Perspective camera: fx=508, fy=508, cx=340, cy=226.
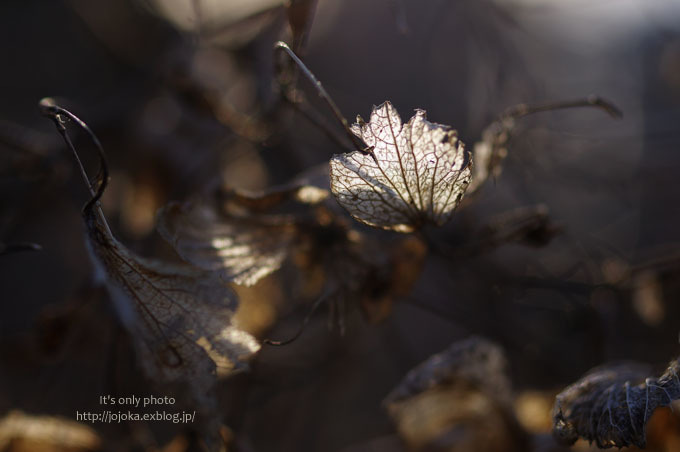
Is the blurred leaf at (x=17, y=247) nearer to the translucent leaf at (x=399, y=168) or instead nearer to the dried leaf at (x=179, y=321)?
the dried leaf at (x=179, y=321)

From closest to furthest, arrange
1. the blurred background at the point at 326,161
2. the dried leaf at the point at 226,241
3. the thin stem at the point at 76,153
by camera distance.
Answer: the thin stem at the point at 76,153, the dried leaf at the point at 226,241, the blurred background at the point at 326,161

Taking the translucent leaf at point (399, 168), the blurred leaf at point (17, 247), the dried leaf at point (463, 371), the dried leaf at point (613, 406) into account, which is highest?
the blurred leaf at point (17, 247)

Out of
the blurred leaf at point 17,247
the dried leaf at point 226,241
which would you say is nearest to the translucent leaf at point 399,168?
the dried leaf at point 226,241

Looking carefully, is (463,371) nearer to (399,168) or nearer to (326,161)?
(399,168)

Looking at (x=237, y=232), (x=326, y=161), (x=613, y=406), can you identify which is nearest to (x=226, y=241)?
(x=237, y=232)

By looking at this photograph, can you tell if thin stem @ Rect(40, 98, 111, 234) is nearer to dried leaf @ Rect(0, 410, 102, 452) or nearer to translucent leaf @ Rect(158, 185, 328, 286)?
translucent leaf @ Rect(158, 185, 328, 286)

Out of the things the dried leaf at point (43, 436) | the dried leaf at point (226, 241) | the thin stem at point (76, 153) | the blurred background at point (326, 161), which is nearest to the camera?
the thin stem at point (76, 153)

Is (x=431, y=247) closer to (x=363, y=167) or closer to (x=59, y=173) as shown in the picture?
(x=363, y=167)
